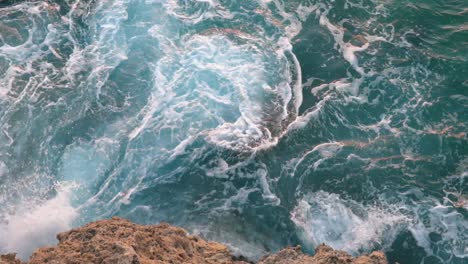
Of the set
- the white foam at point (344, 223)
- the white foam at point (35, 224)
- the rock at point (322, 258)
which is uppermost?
the rock at point (322, 258)

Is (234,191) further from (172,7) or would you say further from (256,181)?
(172,7)

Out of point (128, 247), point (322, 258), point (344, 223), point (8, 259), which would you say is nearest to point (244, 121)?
point (344, 223)

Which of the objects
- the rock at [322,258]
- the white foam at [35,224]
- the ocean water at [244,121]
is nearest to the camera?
the rock at [322,258]

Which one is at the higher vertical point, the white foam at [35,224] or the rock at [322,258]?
the rock at [322,258]

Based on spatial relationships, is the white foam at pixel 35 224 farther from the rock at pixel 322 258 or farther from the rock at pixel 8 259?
the rock at pixel 322 258

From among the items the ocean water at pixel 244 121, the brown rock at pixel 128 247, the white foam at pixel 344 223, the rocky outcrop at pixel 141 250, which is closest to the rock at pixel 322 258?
the rocky outcrop at pixel 141 250

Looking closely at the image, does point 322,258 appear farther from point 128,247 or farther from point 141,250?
point 128,247
